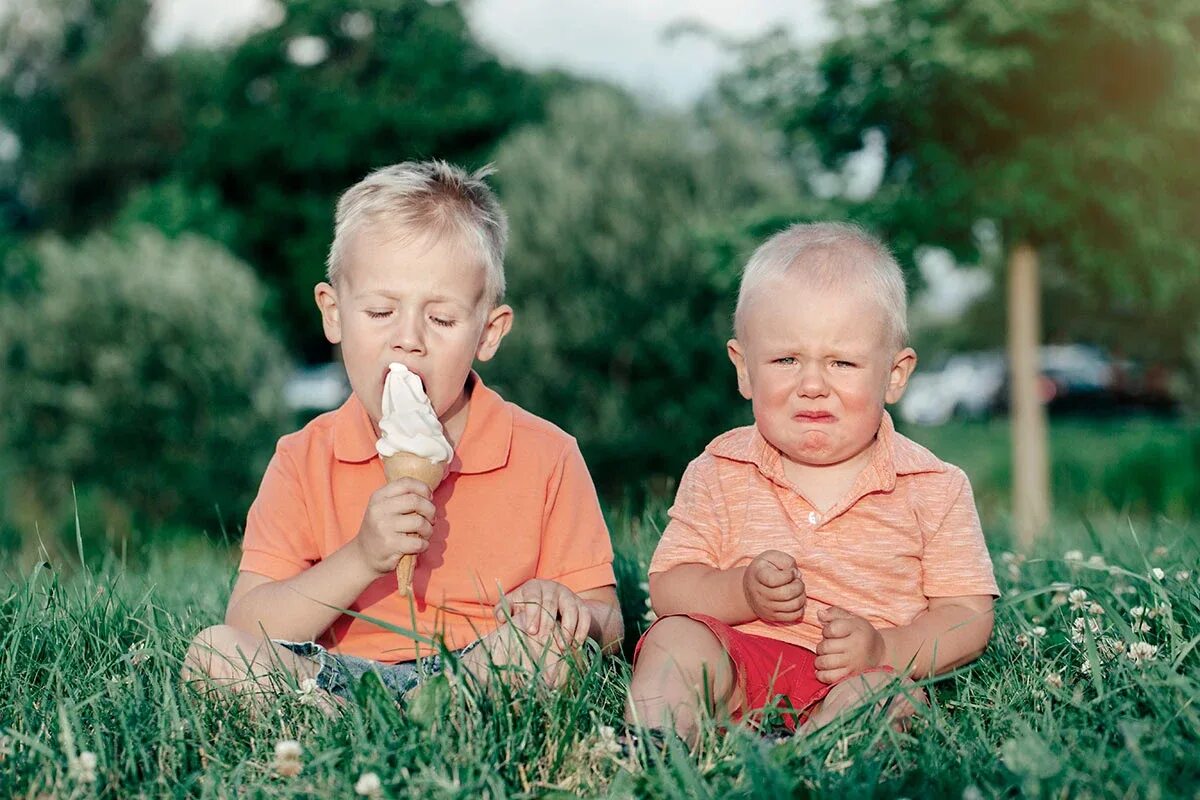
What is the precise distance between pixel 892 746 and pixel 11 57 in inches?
1331

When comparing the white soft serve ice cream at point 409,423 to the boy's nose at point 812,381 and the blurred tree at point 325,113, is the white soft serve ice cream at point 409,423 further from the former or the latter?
the blurred tree at point 325,113

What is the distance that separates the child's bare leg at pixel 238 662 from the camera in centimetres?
254

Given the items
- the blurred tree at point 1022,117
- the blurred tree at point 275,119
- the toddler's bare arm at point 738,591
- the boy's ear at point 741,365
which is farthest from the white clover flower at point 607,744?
the blurred tree at point 275,119

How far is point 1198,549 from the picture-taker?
3.33 m

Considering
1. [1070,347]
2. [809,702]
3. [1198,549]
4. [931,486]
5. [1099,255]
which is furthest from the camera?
[1070,347]

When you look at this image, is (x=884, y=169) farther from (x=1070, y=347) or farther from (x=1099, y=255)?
(x=1070, y=347)

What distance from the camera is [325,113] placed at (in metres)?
24.0

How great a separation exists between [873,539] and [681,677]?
594 millimetres

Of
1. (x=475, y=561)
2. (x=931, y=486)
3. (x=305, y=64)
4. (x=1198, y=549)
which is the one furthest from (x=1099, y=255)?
(x=305, y=64)

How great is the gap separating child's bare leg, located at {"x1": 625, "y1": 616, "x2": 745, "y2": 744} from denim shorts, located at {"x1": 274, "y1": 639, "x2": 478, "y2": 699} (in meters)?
0.41

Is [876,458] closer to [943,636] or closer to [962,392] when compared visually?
[943,636]

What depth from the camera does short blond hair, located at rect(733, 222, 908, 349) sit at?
2730 millimetres

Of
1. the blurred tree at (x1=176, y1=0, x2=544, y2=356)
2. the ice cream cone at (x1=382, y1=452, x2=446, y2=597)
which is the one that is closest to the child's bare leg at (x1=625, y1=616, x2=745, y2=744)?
the ice cream cone at (x1=382, y1=452, x2=446, y2=597)

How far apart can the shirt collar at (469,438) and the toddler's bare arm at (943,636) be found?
103 centimetres
